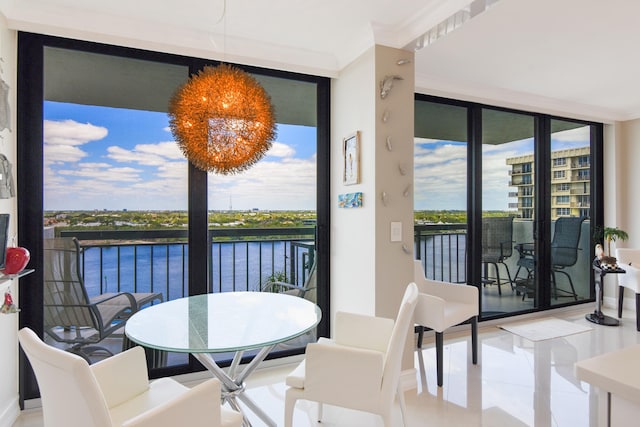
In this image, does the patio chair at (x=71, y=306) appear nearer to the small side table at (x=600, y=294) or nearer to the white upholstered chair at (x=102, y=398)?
the white upholstered chair at (x=102, y=398)

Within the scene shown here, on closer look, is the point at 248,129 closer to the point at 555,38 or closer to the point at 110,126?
the point at 110,126

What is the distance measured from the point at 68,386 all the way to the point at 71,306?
1.65 metres

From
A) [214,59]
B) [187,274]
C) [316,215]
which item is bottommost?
[187,274]

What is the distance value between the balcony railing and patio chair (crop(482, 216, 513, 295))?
7.04 ft

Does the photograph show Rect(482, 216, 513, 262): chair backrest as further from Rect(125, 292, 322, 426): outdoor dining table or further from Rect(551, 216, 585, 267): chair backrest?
Rect(125, 292, 322, 426): outdoor dining table

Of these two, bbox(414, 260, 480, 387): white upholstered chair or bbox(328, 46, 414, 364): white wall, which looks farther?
A: bbox(414, 260, 480, 387): white upholstered chair

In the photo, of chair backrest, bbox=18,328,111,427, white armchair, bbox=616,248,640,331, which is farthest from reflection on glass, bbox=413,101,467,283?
chair backrest, bbox=18,328,111,427

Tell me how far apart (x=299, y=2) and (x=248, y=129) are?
3.21 ft

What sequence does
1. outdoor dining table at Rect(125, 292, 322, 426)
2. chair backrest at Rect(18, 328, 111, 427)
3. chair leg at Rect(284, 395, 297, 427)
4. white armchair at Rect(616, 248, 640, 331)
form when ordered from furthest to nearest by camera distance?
white armchair at Rect(616, 248, 640, 331) → chair leg at Rect(284, 395, 297, 427) → outdoor dining table at Rect(125, 292, 322, 426) → chair backrest at Rect(18, 328, 111, 427)

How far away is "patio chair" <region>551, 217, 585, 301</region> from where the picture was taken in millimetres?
4422

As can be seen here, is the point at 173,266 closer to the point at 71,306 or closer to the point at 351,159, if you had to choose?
the point at 71,306

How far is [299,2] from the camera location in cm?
218

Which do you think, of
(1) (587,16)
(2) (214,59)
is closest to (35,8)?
(2) (214,59)

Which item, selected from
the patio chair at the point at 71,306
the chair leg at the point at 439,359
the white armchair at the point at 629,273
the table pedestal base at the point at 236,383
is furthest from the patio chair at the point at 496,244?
the patio chair at the point at 71,306
